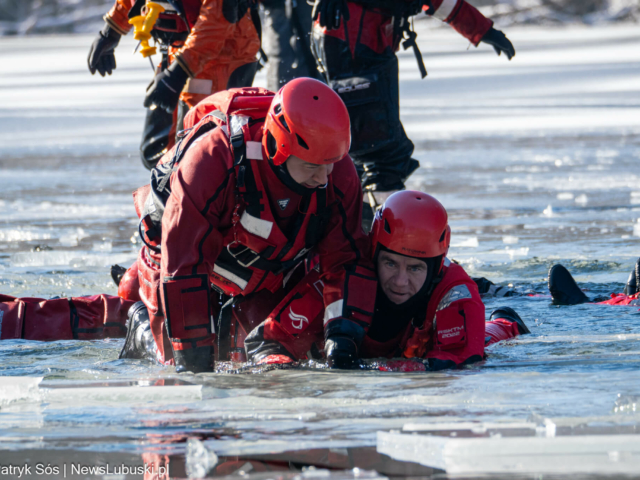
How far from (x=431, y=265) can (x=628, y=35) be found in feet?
102

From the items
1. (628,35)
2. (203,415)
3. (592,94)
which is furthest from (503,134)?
(628,35)

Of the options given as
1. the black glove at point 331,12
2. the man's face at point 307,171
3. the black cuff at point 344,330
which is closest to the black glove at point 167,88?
the black glove at point 331,12

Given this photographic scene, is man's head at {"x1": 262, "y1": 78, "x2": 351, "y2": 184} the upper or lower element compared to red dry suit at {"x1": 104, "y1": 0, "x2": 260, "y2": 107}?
lower

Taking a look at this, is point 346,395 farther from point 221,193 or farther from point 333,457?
point 221,193

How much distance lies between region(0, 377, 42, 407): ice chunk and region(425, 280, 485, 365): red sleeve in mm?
1581

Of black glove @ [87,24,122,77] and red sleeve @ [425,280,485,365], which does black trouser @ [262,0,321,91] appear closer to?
black glove @ [87,24,122,77]

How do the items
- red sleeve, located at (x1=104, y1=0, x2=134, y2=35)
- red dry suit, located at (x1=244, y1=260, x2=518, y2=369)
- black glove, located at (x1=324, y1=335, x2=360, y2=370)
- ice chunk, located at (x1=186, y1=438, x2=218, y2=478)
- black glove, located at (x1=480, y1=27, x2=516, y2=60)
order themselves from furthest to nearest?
red sleeve, located at (x1=104, y1=0, x2=134, y2=35), black glove, located at (x1=480, y1=27, x2=516, y2=60), red dry suit, located at (x1=244, y1=260, x2=518, y2=369), black glove, located at (x1=324, y1=335, x2=360, y2=370), ice chunk, located at (x1=186, y1=438, x2=218, y2=478)

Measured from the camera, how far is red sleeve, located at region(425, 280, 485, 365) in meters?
4.12

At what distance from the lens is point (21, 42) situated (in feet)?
132

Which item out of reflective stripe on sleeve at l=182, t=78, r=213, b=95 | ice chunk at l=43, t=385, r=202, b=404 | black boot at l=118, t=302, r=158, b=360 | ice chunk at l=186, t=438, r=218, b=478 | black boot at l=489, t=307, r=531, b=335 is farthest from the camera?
reflective stripe on sleeve at l=182, t=78, r=213, b=95

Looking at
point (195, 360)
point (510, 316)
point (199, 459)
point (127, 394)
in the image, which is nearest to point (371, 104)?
point (510, 316)

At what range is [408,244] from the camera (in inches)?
169

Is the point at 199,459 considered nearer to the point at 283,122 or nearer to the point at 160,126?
the point at 283,122

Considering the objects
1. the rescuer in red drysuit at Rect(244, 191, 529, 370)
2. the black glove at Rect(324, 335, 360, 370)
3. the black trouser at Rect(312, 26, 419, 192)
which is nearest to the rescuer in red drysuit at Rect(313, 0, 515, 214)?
the black trouser at Rect(312, 26, 419, 192)
